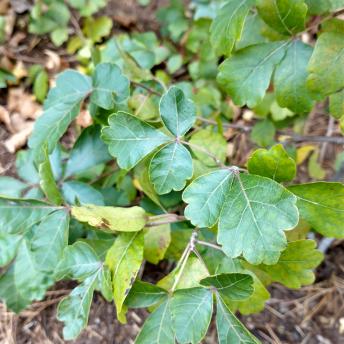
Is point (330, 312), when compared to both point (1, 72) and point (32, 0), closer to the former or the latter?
point (1, 72)

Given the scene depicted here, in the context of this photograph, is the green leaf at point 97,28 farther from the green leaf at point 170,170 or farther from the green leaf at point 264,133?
the green leaf at point 170,170

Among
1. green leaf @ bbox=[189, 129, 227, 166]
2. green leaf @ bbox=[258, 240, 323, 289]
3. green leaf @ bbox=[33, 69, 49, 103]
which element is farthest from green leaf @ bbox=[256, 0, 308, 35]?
green leaf @ bbox=[33, 69, 49, 103]

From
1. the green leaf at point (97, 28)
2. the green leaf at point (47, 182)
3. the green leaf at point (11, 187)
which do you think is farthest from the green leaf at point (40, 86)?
the green leaf at point (47, 182)

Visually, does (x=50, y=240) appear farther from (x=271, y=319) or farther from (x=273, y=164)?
(x=271, y=319)

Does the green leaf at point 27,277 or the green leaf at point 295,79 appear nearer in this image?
the green leaf at point 295,79

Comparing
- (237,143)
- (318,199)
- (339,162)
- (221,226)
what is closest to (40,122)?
(221,226)

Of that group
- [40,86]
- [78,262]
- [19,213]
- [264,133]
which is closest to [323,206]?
[78,262]
